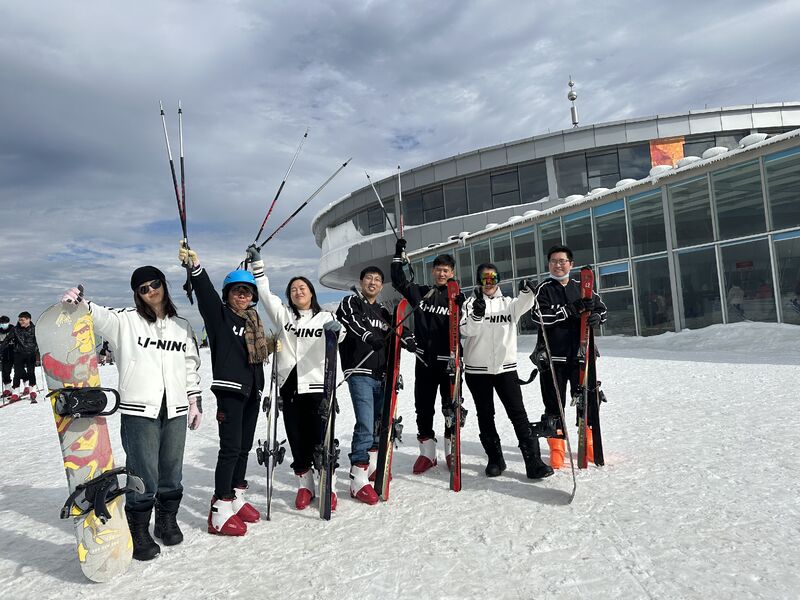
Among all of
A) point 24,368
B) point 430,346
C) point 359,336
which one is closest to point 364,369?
point 359,336

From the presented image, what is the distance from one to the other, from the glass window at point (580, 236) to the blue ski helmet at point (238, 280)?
579 inches

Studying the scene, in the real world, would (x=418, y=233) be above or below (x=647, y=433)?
above

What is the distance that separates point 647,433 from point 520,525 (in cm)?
263

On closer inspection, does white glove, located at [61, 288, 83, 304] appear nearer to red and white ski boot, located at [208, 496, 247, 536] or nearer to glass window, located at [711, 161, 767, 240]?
red and white ski boot, located at [208, 496, 247, 536]

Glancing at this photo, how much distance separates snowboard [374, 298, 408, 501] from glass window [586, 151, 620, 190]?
26.2m

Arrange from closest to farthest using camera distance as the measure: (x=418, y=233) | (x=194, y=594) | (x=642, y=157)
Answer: (x=194, y=594), (x=642, y=157), (x=418, y=233)

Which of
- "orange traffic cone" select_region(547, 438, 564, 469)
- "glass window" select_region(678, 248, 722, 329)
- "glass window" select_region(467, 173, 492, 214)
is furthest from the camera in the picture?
"glass window" select_region(467, 173, 492, 214)

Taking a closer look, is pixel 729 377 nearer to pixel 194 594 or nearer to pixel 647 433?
pixel 647 433

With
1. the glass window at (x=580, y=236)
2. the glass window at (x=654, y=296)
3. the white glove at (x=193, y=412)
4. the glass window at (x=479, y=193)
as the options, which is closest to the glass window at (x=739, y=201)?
the glass window at (x=654, y=296)

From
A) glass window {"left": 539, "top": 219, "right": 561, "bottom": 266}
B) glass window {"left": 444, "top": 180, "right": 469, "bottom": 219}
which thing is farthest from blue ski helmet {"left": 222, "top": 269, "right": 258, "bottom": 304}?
glass window {"left": 444, "top": 180, "right": 469, "bottom": 219}

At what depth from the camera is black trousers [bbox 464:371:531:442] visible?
4.02 meters

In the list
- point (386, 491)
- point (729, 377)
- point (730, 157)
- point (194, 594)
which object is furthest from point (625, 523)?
point (730, 157)

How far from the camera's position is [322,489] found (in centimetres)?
364

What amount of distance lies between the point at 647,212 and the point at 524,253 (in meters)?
5.07
